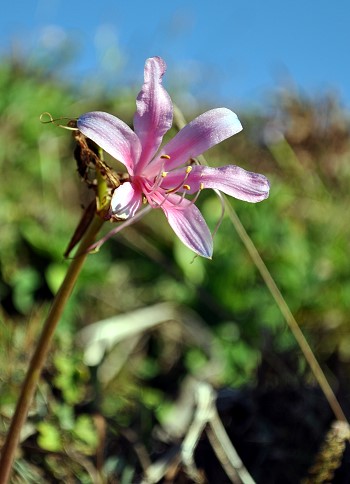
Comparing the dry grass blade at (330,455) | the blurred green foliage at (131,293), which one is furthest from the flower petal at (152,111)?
the dry grass blade at (330,455)

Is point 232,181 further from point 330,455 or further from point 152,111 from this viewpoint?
point 330,455

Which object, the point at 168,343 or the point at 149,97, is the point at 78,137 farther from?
the point at 168,343

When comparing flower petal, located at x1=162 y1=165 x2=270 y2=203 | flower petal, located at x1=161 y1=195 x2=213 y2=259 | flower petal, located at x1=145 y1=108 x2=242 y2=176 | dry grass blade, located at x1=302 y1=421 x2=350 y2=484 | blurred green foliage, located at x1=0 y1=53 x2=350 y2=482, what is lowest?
blurred green foliage, located at x1=0 y1=53 x2=350 y2=482

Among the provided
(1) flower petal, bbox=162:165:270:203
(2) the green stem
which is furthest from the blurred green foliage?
(1) flower petal, bbox=162:165:270:203

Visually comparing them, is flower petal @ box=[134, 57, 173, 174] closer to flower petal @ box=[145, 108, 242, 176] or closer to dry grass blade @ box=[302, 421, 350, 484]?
flower petal @ box=[145, 108, 242, 176]

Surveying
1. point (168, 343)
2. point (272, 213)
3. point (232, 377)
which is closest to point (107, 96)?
point (272, 213)

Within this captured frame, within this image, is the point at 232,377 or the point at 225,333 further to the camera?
the point at 225,333

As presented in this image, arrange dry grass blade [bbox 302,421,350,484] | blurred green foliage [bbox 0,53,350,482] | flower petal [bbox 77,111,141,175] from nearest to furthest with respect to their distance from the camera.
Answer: flower petal [bbox 77,111,141,175]
dry grass blade [bbox 302,421,350,484]
blurred green foliage [bbox 0,53,350,482]

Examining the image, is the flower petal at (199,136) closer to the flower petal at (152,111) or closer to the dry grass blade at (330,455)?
the flower petal at (152,111)
